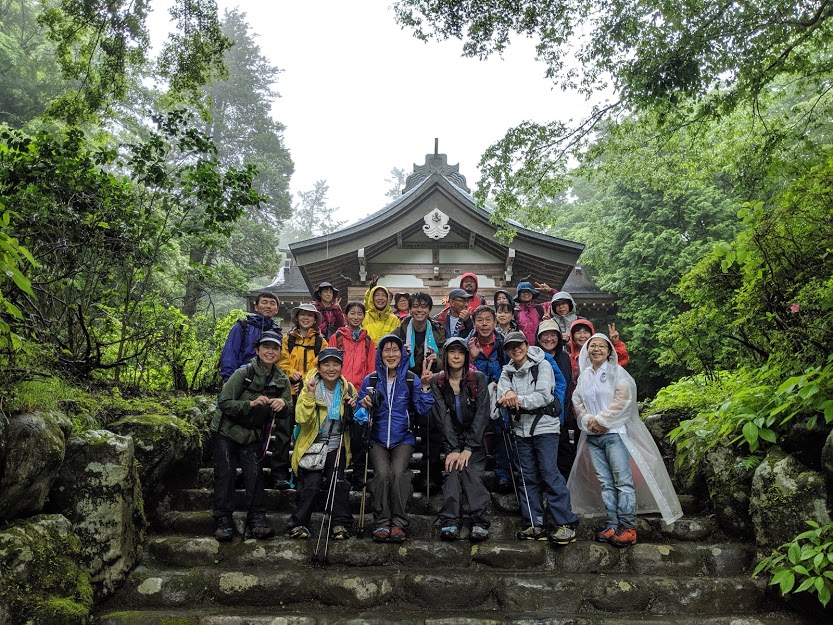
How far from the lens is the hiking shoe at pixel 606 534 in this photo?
14.3 ft

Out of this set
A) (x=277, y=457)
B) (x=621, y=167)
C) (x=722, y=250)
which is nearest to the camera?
(x=722, y=250)

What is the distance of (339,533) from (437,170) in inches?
485

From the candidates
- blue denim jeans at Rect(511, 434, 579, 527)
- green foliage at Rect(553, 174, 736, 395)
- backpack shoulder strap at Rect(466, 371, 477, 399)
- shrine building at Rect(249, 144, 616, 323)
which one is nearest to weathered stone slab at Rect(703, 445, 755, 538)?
blue denim jeans at Rect(511, 434, 579, 527)

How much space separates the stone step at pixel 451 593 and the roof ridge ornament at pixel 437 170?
12.4 meters

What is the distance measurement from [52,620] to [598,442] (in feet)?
14.2

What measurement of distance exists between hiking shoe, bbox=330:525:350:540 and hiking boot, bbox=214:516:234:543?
2.86ft

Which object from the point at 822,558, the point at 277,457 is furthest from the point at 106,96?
the point at 822,558

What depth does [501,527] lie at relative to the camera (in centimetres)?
473

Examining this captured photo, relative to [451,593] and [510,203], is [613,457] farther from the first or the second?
[510,203]

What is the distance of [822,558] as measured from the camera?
3.33 meters

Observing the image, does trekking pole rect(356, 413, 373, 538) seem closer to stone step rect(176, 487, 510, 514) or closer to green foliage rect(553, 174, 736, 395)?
stone step rect(176, 487, 510, 514)

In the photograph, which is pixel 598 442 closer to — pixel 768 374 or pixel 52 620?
pixel 768 374

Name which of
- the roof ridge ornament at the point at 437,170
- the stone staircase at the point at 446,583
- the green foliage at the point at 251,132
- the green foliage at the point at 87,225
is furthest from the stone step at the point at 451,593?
the green foliage at the point at 251,132

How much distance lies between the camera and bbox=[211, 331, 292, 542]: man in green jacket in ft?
14.7
